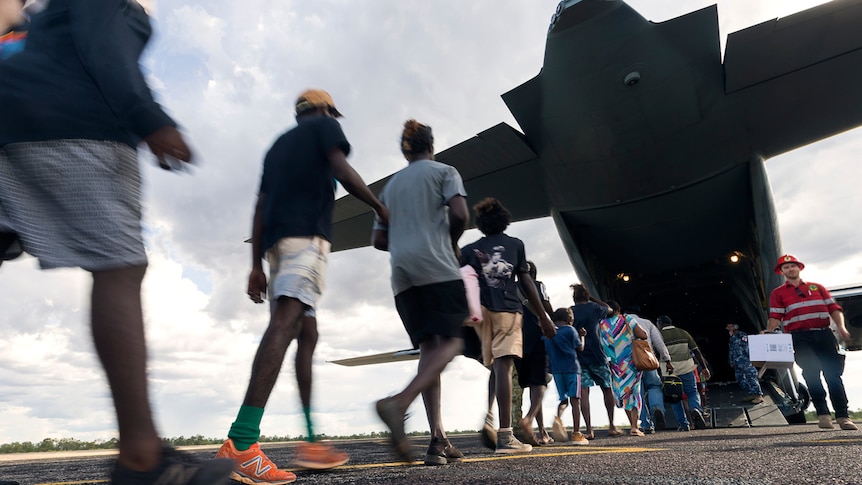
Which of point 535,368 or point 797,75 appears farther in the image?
point 797,75

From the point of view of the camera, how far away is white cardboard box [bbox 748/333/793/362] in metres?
4.81

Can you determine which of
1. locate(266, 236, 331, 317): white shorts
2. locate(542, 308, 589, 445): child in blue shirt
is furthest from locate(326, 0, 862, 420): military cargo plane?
locate(266, 236, 331, 317): white shorts

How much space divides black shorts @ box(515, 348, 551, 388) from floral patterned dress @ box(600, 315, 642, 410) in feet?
7.62

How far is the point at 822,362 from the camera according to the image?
497 centimetres

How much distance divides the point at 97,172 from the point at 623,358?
20.4 feet

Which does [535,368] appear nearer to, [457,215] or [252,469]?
[457,215]

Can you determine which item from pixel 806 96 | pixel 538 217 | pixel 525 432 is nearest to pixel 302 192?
pixel 525 432

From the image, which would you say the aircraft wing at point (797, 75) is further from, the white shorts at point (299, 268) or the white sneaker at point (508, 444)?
the white shorts at point (299, 268)

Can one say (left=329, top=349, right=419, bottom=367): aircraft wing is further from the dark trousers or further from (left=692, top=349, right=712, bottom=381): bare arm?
the dark trousers

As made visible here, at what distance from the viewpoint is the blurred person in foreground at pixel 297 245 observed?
6.61 feet

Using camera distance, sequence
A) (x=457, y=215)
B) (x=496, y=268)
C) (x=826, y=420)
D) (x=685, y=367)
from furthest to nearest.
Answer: (x=685, y=367) → (x=826, y=420) → (x=496, y=268) → (x=457, y=215)

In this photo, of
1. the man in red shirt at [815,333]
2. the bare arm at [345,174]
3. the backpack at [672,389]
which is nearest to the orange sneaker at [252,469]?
the bare arm at [345,174]

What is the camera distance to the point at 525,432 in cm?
411

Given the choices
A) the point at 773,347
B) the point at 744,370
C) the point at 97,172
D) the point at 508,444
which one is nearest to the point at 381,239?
the point at 508,444
